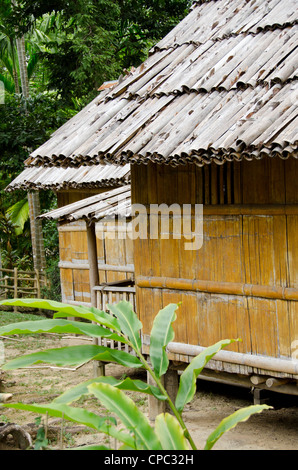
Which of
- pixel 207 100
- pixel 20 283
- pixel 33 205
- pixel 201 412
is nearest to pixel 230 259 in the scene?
pixel 207 100

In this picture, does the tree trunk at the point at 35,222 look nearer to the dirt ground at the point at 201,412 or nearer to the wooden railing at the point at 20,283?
the wooden railing at the point at 20,283

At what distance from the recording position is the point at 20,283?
17688mm

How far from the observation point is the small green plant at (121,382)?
131 inches

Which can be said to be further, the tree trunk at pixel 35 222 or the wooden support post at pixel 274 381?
the tree trunk at pixel 35 222

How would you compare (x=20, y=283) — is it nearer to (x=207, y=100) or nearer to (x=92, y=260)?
(x=92, y=260)

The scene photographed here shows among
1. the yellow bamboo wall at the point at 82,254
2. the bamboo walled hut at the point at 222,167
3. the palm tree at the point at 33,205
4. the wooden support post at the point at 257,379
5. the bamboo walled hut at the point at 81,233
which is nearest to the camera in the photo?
the bamboo walled hut at the point at 222,167

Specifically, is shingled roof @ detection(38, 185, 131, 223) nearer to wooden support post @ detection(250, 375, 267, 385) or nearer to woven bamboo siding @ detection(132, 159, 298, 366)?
woven bamboo siding @ detection(132, 159, 298, 366)

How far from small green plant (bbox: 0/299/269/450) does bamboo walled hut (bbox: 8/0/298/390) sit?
4.89 ft

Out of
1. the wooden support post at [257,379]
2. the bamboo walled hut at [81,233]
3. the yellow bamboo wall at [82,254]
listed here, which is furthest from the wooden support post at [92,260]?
the wooden support post at [257,379]

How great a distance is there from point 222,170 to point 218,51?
137 centimetres

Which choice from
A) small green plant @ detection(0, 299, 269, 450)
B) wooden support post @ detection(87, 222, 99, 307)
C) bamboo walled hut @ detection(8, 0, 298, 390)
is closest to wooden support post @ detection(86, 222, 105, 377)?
wooden support post @ detection(87, 222, 99, 307)

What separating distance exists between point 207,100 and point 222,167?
2.18 feet

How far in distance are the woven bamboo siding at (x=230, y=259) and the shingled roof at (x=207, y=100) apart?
613mm
